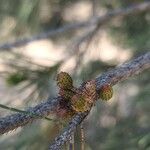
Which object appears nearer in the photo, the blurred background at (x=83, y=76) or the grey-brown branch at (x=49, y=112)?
the grey-brown branch at (x=49, y=112)

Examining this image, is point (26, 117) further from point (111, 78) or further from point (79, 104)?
point (111, 78)

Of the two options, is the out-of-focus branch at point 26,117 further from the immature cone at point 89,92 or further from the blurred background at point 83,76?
the blurred background at point 83,76

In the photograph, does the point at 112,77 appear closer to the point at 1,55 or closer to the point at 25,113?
the point at 25,113

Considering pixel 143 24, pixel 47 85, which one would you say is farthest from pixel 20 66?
pixel 143 24

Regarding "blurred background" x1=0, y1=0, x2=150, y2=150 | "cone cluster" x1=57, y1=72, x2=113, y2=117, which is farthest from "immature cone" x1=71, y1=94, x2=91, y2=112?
"blurred background" x1=0, y1=0, x2=150, y2=150

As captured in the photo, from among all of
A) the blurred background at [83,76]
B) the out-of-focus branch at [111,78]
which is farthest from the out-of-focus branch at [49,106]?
the blurred background at [83,76]

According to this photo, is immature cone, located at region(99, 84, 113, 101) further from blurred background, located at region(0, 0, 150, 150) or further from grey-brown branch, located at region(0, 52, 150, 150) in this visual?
blurred background, located at region(0, 0, 150, 150)

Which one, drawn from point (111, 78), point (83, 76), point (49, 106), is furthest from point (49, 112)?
point (83, 76)
